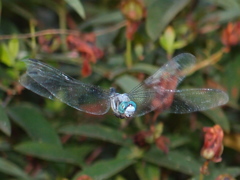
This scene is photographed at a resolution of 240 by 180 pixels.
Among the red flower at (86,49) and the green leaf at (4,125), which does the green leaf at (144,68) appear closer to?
the red flower at (86,49)

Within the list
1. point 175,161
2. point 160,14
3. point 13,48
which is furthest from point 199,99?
point 13,48

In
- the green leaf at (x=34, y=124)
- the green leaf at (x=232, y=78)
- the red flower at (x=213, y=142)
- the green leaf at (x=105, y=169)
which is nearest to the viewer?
the red flower at (x=213, y=142)

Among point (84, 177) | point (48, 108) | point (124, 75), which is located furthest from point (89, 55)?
point (84, 177)

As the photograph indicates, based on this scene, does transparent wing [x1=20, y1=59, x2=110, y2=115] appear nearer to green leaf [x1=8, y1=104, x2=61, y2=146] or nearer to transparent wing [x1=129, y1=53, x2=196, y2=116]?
transparent wing [x1=129, y1=53, x2=196, y2=116]

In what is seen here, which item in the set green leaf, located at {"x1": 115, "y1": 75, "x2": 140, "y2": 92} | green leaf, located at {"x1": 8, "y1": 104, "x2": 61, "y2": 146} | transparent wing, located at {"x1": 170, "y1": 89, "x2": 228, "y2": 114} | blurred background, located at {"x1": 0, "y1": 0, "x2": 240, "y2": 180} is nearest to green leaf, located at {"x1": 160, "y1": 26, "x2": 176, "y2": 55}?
blurred background, located at {"x1": 0, "y1": 0, "x2": 240, "y2": 180}

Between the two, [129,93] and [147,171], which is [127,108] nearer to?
[129,93]

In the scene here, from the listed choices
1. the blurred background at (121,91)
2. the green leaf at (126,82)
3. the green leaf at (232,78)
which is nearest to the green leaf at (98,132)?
the blurred background at (121,91)

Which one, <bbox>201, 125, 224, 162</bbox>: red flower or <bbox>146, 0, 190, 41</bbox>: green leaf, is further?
<bbox>146, 0, 190, 41</bbox>: green leaf

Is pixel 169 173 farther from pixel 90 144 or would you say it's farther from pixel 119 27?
pixel 119 27
